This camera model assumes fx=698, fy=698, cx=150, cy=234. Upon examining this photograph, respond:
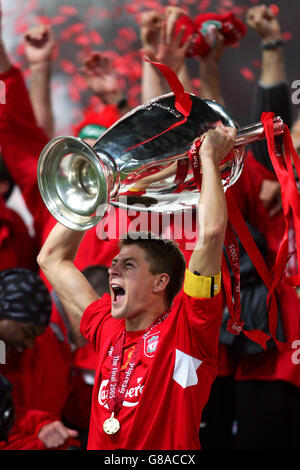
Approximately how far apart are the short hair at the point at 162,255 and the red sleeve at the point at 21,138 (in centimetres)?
106

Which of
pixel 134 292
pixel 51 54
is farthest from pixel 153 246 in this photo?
pixel 51 54

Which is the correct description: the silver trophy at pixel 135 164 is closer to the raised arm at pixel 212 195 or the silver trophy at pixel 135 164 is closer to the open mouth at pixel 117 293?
the raised arm at pixel 212 195

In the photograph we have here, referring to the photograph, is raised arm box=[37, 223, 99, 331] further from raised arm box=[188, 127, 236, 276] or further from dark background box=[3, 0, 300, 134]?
dark background box=[3, 0, 300, 134]

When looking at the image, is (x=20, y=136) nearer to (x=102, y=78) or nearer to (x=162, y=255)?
(x=102, y=78)

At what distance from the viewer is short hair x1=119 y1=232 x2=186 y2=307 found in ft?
6.59

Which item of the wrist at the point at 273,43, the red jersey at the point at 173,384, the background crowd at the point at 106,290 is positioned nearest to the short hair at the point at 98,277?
the background crowd at the point at 106,290

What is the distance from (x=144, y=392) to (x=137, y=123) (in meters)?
0.67

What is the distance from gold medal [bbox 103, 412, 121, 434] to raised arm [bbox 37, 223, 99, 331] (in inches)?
16.2

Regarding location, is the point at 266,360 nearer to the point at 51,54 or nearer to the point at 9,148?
the point at 9,148

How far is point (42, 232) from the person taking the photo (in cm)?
302

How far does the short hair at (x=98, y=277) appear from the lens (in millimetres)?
2668

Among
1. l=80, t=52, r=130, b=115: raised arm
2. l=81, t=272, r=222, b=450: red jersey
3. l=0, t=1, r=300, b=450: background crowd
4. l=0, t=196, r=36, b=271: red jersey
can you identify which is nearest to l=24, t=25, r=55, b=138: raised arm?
l=0, t=1, r=300, b=450: background crowd

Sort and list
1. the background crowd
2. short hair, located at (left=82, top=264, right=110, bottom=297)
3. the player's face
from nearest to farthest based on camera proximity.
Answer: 1. the player's face
2. the background crowd
3. short hair, located at (left=82, top=264, right=110, bottom=297)

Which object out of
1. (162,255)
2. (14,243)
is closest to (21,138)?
(14,243)
